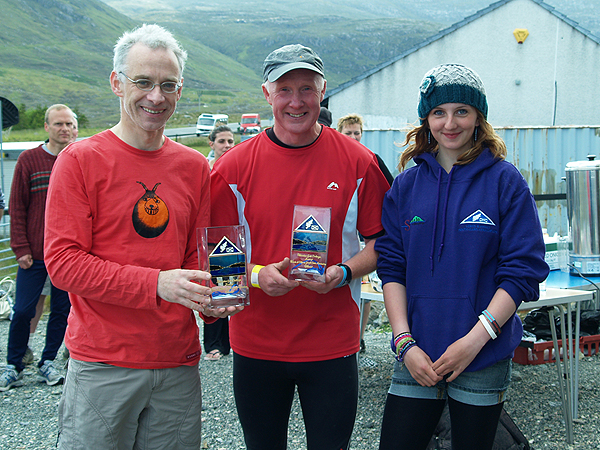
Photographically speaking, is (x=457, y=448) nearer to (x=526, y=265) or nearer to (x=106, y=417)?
(x=526, y=265)

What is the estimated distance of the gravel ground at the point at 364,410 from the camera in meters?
4.01

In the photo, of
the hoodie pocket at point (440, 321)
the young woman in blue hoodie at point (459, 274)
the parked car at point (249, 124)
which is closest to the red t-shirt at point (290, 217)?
the young woman in blue hoodie at point (459, 274)

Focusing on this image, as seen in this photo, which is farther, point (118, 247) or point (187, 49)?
point (187, 49)

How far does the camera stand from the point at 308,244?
7.16 ft

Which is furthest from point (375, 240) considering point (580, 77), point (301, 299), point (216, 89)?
point (216, 89)

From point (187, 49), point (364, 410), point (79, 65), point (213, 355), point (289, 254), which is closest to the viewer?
point (289, 254)

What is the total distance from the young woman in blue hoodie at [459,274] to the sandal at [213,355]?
3877 mm

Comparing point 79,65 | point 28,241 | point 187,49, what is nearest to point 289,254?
point 28,241

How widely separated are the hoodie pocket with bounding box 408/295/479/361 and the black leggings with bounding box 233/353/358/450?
39 cm

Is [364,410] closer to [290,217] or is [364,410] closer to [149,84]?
[290,217]

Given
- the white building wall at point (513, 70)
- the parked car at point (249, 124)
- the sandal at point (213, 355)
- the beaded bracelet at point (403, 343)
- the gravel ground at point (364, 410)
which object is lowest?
the gravel ground at point (364, 410)

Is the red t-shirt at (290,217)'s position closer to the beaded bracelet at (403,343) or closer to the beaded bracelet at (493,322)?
the beaded bracelet at (403,343)

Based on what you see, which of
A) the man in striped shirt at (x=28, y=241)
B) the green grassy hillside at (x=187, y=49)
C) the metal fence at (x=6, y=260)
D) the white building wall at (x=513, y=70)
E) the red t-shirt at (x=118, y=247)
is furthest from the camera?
the green grassy hillside at (x=187, y=49)

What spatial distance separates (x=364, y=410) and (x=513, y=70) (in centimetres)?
1682
